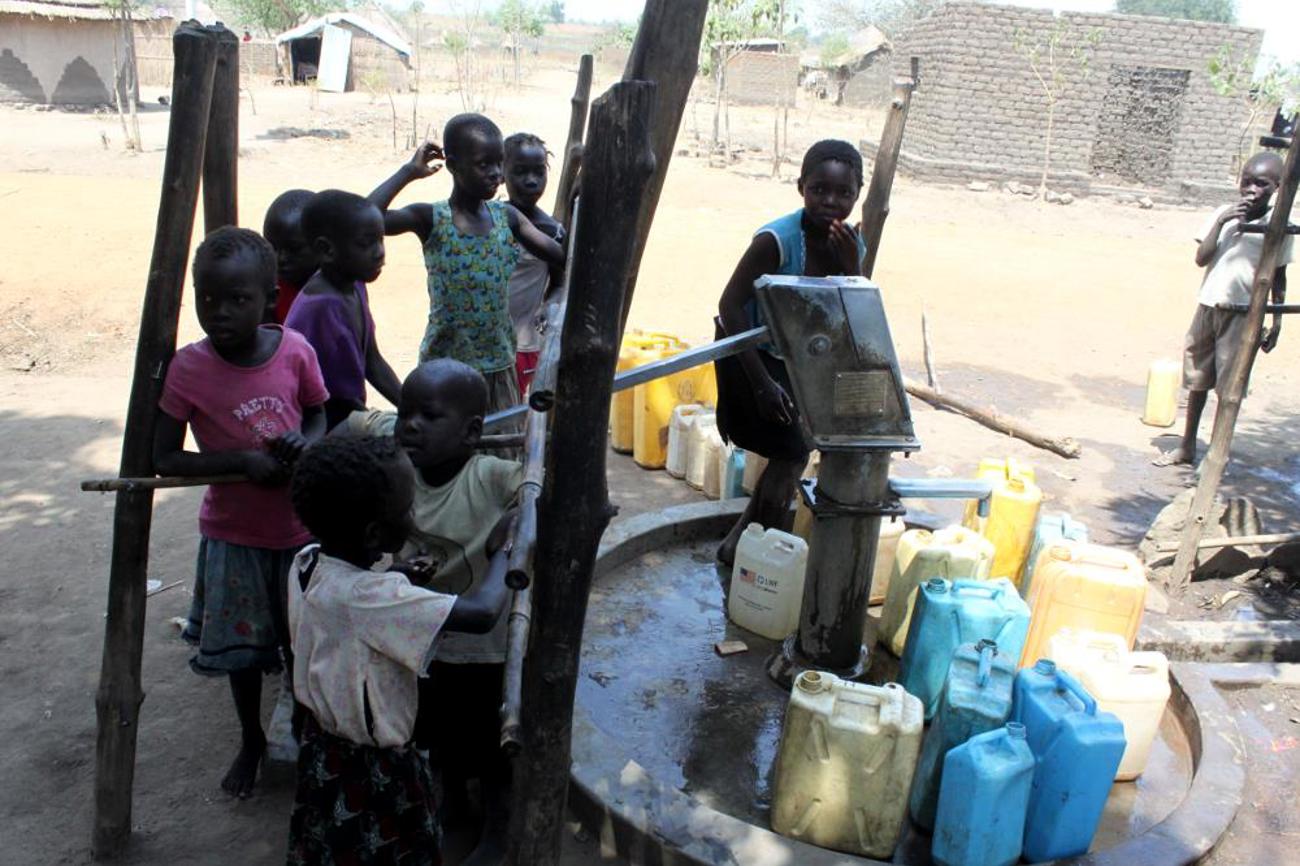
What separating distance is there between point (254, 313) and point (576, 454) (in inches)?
42.7

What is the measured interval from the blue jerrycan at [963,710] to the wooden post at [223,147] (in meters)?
2.33

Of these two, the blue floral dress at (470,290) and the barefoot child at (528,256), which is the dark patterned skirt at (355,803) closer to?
the blue floral dress at (470,290)

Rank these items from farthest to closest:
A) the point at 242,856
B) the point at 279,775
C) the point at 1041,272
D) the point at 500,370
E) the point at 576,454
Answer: the point at 1041,272
the point at 500,370
the point at 279,775
the point at 242,856
the point at 576,454

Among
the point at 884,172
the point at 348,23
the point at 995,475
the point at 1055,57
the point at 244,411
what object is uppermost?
the point at 348,23

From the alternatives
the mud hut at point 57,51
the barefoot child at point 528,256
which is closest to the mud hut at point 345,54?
the mud hut at point 57,51

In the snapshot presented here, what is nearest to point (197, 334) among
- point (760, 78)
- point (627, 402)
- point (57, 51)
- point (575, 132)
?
point (627, 402)

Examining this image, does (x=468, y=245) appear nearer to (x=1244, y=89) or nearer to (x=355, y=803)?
(x=355, y=803)

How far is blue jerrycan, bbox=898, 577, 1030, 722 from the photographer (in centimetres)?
288

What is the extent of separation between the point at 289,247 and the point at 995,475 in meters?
2.72

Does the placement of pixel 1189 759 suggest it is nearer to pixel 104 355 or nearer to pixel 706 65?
pixel 104 355

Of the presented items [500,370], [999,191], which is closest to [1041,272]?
[999,191]

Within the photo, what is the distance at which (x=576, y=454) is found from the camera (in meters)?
1.83

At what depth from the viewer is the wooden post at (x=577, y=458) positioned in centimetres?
166

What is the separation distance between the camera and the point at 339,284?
2930 mm
